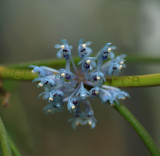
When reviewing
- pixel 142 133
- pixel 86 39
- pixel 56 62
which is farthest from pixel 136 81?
pixel 86 39

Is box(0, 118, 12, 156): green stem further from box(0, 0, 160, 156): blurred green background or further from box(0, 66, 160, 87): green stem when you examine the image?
box(0, 0, 160, 156): blurred green background

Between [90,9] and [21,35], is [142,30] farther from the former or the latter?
[21,35]

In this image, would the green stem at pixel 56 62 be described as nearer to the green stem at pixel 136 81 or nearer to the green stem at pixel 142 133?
the green stem at pixel 136 81

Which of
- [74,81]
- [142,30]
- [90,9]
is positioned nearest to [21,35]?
[90,9]

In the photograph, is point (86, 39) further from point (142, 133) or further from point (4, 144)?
point (4, 144)

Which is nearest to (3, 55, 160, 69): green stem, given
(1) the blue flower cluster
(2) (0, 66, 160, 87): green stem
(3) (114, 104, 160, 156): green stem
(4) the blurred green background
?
(2) (0, 66, 160, 87): green stem

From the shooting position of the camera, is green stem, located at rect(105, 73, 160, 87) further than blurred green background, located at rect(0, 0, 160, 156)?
No

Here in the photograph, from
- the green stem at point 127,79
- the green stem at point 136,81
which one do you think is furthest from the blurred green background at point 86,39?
the green stem at point 136,81

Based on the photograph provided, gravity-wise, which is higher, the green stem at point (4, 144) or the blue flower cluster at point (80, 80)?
the blue flower cluster at point (80, 80)
